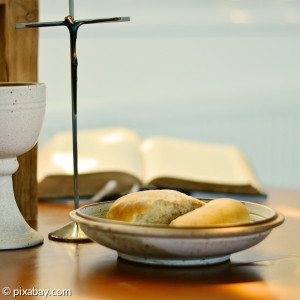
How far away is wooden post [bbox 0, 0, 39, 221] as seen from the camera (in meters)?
1.29

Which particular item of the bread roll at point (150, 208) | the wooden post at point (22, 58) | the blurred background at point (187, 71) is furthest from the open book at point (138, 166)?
the blurred background at point (187, 71)

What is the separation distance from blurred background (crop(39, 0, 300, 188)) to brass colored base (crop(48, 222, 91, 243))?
2.15 m

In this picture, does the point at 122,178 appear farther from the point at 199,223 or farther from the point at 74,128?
the point at 199,223

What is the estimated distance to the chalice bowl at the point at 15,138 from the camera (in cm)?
103

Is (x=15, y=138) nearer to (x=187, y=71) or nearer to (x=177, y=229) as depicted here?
(x=177, y=229)

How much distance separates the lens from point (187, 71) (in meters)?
3.44

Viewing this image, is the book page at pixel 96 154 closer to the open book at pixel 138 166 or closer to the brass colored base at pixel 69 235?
the open book at pixel 138 166

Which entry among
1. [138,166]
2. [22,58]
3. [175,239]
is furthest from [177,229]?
[138,166]

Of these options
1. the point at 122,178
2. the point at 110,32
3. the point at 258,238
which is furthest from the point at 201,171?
the point at 110,32

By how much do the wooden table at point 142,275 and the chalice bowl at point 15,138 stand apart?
1.0 inches

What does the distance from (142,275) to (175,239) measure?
0.23 feet

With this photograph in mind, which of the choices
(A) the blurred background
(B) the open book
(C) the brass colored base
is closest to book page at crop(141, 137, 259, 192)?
(B) the open book

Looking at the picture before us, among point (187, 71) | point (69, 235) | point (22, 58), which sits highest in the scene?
point (22, 58)

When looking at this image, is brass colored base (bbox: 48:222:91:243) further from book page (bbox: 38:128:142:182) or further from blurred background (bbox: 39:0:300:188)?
blurred background (bbox: 39:0:300:188)
